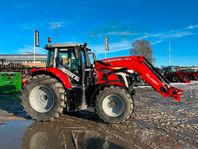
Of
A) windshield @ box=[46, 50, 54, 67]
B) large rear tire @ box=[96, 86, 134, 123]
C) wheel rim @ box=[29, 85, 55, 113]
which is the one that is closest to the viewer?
large rear tire @ box=[96, 86, 134, 123]

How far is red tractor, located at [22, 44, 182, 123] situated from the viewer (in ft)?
31.4

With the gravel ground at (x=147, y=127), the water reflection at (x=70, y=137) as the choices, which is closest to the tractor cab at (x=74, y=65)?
the gravel ground at (x=147, y=127)

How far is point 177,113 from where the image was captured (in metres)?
10.8

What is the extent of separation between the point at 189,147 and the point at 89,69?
4516 millimetres

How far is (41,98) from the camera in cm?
1005

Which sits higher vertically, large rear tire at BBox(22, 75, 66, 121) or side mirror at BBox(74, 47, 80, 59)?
side mirror at BBox(74, 47, 80, 59)

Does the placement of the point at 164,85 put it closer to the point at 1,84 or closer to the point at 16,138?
the point at 16,138

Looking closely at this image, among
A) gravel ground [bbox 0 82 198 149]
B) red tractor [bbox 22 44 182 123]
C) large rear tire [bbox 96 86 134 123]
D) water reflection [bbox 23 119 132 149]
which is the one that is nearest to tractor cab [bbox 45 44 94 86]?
red tractor [bbox 22 44 182 123]

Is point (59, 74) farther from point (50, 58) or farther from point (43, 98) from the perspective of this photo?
point (43, 98)

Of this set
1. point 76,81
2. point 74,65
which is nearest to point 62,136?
point 76,81

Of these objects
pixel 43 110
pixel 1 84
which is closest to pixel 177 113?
pixel 43 110

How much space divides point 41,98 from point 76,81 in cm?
132

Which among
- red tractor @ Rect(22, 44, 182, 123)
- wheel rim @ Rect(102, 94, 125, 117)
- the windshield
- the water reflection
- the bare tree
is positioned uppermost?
the bare tree

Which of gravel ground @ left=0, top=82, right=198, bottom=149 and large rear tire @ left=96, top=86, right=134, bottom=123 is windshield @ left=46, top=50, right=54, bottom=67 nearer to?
gravel ground @ left=0, top=82, right=198, bottom=149
